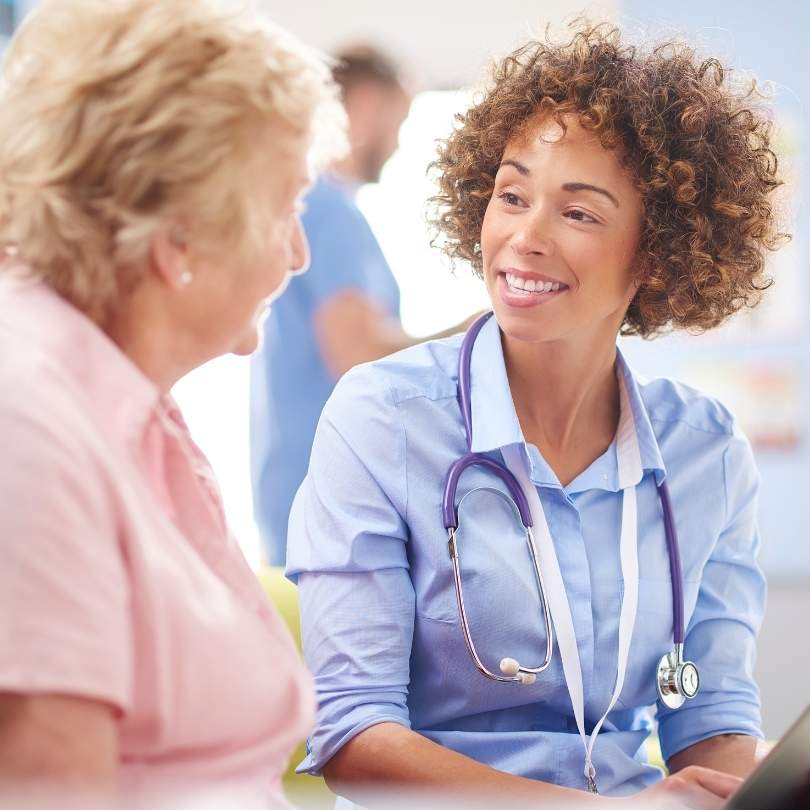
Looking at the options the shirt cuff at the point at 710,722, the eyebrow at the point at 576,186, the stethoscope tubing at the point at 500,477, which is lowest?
the shirt cuff at the point at 710,722

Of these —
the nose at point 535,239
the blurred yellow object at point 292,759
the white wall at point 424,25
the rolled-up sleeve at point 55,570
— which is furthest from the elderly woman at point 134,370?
the white wall at point 424,25

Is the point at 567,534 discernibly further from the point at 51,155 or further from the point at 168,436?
the point at 51,155

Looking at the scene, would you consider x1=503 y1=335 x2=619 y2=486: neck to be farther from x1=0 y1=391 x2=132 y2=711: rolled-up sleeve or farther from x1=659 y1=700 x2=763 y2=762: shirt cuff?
x1=0 y1=391 x2=132 y2=711: rolled-up sleeve

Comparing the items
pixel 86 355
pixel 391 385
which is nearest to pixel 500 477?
pixel 391 385

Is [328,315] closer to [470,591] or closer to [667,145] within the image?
[667,145]

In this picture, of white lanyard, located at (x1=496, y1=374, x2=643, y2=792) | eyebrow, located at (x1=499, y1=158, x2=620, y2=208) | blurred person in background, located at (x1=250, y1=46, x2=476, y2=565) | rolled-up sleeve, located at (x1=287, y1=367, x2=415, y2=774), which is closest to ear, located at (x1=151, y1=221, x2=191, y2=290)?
rolled-up sleeve, located at (x1=287, y1=367, x2=415, y2=774)

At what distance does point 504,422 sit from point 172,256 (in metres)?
0.61

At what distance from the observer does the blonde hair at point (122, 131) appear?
34.8 inches

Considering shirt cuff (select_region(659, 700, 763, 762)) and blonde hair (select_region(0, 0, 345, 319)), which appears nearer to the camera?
blonde hair (select_region(0, 0, 345, 319))

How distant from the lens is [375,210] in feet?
13.3

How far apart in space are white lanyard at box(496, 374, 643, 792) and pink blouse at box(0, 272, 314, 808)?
46cm

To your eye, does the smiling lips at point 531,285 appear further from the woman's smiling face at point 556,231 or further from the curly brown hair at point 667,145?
the curly brown hair at point 667,145

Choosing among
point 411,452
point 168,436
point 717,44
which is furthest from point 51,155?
point 717,44

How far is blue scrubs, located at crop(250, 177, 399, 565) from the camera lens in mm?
2773
